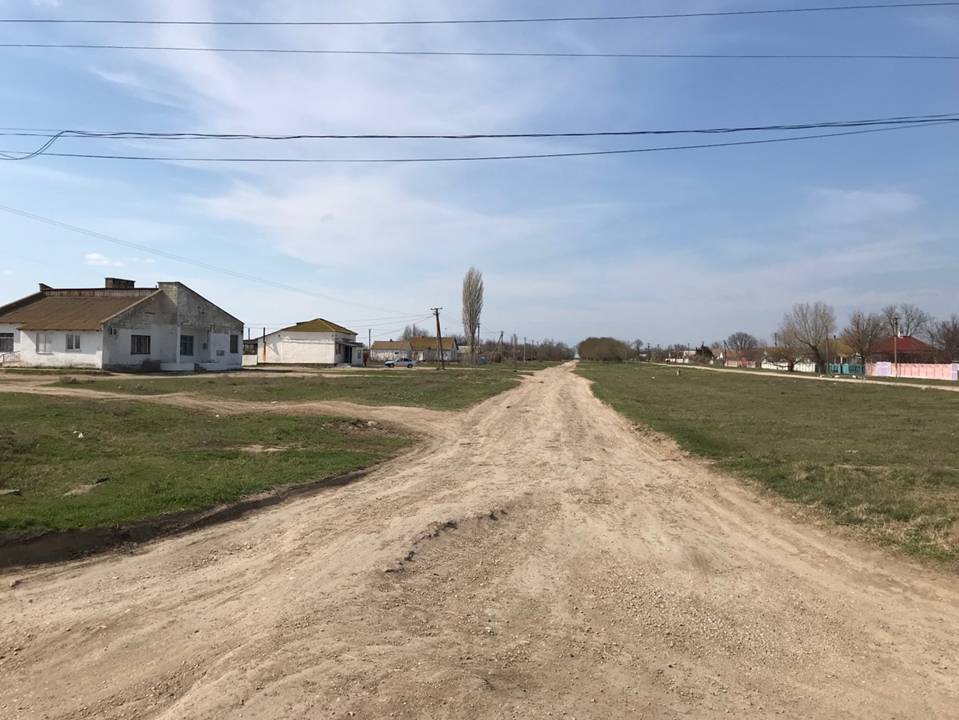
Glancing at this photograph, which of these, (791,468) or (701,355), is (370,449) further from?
(701,355)

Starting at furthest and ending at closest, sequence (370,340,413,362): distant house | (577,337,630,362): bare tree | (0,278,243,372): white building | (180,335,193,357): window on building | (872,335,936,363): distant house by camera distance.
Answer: (577,337,630,362): bare tree
(370,340,413,362): distant house
(872,335,936,363): distant house
(180,335,193,357): window on building
(0,278,243,372): white building

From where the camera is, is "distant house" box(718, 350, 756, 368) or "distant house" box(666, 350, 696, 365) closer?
"distant house" box(718, 350, 756, 368)

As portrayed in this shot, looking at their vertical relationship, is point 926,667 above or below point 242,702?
below

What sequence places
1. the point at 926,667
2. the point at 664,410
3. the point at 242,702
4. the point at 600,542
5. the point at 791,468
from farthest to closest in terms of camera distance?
the point at 664,410 → the point at 791,468 → the point at 600,542 → the point at 926,667 → the point at 242,702

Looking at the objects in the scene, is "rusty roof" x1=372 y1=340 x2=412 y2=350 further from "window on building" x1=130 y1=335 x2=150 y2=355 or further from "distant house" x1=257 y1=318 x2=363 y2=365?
"window on building" x1=130 y1=335 x2=150 y2=355

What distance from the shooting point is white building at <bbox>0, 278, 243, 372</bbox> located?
1591 inches

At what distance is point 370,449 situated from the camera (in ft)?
46.9

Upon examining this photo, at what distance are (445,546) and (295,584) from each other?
1809 mm

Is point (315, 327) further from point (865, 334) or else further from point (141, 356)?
point (865, 334)

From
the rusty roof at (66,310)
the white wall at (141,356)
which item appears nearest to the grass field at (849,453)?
the white wall at (141,356)

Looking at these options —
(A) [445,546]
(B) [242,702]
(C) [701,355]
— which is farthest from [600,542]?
(C) [701,355]

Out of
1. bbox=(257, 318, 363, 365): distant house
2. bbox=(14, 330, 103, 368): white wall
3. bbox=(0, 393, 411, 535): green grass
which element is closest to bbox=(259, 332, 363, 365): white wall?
bbox=(257, 318, 363, 365): distant house

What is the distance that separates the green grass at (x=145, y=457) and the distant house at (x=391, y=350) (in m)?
103

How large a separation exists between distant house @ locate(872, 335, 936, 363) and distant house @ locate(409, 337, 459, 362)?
76355 mm
